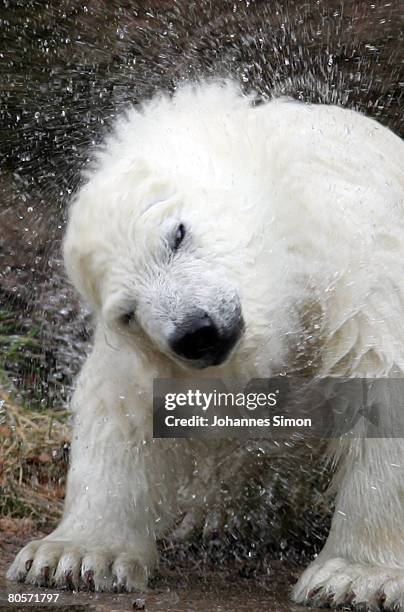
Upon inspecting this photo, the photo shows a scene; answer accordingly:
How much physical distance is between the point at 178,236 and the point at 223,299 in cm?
28

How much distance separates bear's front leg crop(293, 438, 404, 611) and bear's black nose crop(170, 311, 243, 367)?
61 centimetres

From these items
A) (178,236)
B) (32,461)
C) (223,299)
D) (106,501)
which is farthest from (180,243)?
(32,461)

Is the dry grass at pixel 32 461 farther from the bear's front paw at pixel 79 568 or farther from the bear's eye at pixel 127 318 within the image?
the bear's eye at pixel 127 318

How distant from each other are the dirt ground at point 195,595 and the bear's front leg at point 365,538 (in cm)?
11

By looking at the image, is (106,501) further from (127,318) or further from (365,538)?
(365,538)

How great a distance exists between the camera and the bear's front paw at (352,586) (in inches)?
135

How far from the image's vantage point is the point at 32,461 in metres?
5.66

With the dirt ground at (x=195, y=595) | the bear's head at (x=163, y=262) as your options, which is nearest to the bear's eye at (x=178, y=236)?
the bear's head at (x=163, y=262)

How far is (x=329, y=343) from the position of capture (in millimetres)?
3760

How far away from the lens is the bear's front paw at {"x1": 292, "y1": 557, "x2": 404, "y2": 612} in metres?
3.43

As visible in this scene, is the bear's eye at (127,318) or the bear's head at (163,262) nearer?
the bear's head at (163,262)

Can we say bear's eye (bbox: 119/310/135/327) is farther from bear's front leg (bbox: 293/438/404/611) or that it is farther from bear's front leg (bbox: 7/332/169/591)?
bear's front leg (bbox: 293/438/404/611)

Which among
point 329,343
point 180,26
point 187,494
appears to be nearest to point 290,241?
point 329,343

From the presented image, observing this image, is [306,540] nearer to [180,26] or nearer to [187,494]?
[187,494]
